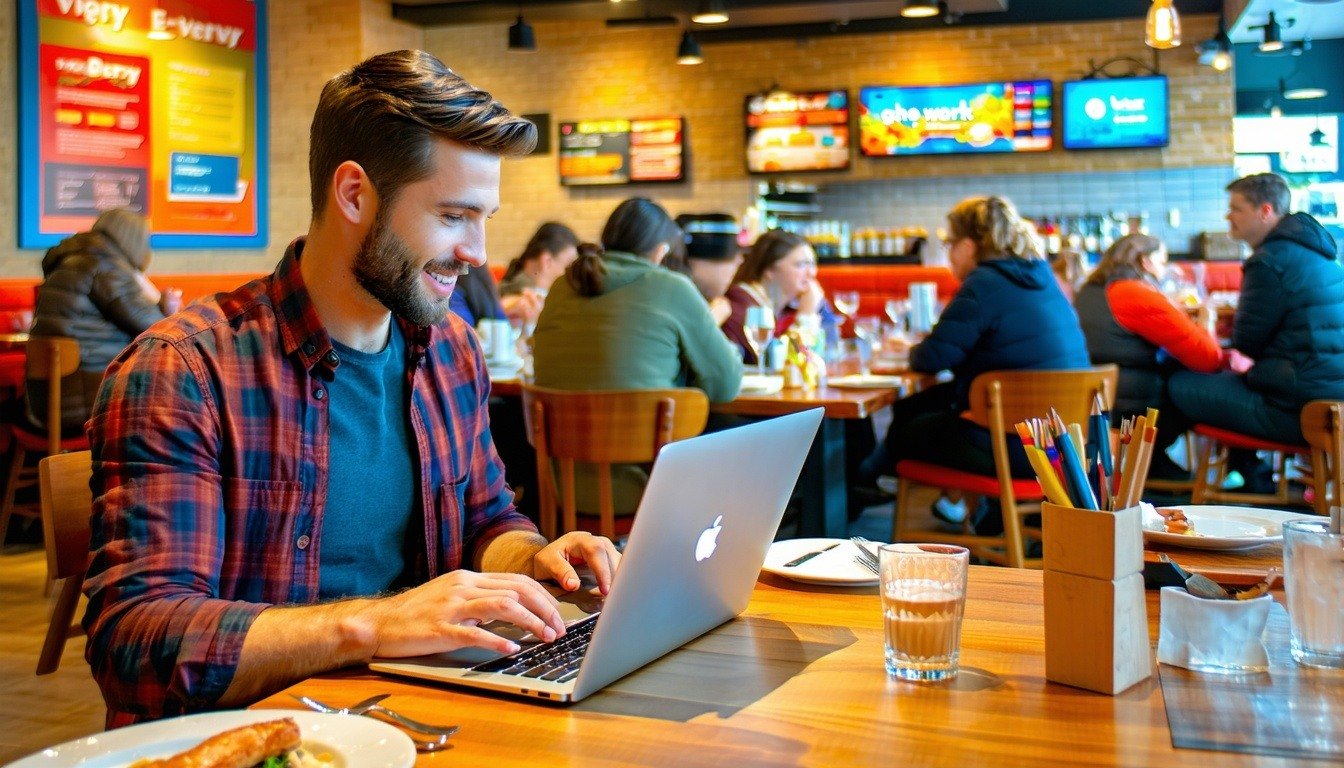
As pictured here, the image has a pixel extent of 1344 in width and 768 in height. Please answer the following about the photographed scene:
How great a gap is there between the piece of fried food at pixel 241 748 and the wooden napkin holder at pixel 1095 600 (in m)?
0.63

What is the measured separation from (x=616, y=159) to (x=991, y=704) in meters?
11.2

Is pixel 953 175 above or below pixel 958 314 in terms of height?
above

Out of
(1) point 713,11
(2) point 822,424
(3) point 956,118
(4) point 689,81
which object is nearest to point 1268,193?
(2) point 822,424

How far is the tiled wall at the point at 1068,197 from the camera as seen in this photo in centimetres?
1098

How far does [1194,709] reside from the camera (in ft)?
3.53

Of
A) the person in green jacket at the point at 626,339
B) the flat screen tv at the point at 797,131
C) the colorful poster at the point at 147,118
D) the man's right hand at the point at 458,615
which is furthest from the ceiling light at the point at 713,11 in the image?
the man's right hand at the point at 458,615

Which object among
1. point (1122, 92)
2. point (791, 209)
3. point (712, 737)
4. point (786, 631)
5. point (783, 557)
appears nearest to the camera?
point (712, 737)

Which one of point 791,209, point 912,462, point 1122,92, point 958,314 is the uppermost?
point 1122,92

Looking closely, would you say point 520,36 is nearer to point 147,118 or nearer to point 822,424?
point 147,118

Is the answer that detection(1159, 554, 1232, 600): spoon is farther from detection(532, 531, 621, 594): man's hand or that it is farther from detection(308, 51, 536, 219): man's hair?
Result: detection(308, 51, 536, 219): man's hair

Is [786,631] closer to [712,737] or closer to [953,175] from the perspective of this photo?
[712,737]

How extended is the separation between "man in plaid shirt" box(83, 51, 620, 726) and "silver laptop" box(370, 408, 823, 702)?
0.04 m

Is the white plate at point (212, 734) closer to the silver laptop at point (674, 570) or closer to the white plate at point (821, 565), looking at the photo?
the silver laptop at point (674, 570)

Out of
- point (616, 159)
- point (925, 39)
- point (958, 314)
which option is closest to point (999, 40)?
point (925, 39)
